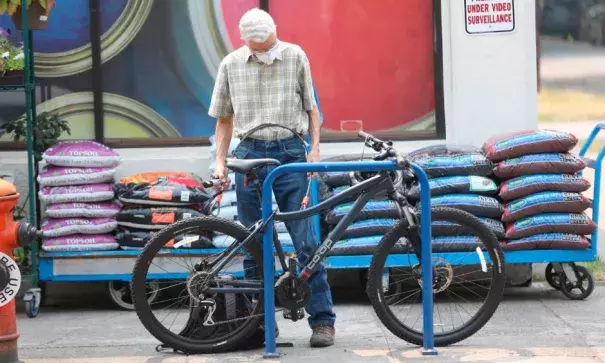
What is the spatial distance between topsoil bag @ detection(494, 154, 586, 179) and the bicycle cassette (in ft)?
7.70

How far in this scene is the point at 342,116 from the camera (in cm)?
1009

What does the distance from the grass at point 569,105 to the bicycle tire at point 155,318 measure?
51.1 feet

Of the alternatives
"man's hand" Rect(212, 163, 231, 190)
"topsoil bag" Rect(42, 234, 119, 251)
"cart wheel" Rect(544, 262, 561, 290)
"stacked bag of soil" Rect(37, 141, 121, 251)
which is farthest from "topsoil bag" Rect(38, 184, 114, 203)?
"cart wheel" Rect(544, 262, 561, 290)

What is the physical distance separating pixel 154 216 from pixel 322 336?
6.96 feet

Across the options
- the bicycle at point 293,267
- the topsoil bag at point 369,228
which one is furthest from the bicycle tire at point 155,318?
the topsoil bag at point 369,228

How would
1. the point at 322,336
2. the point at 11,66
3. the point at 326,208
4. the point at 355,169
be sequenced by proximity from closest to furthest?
the point at 355,169 < the point at 326,208 < the point at 322,336 < the point at 11,66

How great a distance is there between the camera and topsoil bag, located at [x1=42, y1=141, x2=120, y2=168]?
29.7 ft

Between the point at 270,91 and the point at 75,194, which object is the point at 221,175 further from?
the point at 75,194

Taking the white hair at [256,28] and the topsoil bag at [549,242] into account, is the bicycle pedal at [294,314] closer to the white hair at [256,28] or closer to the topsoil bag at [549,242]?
the white hair at [256,28]

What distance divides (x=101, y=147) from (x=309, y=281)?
2.63 m

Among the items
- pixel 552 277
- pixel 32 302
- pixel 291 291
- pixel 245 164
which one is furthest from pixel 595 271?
pixel 32 302

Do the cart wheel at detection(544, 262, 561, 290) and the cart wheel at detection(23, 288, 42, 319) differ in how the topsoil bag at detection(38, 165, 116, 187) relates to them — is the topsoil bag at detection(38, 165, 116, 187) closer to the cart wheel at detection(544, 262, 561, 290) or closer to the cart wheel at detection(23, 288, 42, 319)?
the cart wheel at detection(23, 288, 42, 319)

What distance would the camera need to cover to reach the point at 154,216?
29.5ft

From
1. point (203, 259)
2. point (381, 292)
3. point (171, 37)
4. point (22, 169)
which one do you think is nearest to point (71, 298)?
point (22, 169)
